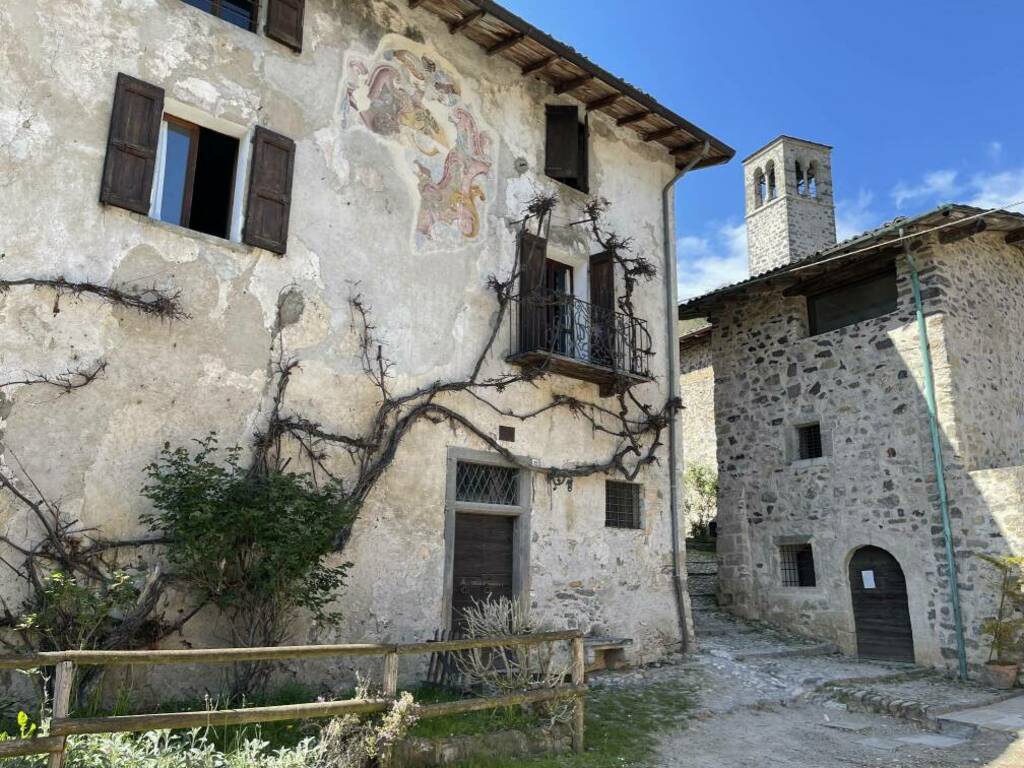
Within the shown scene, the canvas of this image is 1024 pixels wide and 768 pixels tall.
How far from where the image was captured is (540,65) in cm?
1043

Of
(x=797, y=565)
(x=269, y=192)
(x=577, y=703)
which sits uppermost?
(x=269, y=192)

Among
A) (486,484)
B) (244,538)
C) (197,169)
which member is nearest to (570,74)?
(197,169)

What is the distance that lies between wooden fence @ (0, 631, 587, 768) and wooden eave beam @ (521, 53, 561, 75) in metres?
7.20

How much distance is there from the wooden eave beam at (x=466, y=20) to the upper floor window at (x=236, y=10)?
95.9 inches

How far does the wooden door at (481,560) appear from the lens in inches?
350

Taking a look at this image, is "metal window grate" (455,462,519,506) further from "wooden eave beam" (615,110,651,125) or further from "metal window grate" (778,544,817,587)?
"metal window grate" (778,544,817,587)

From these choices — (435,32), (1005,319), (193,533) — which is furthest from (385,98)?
(1005,319)

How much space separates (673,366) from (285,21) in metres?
6.70

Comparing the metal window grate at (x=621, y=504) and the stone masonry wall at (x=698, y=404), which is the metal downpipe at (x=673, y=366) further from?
the stone masonry wall at (x=698, y=404)

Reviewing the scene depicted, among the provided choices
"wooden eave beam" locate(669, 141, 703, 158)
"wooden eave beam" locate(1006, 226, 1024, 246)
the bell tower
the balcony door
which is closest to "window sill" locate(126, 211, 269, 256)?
the balcony door

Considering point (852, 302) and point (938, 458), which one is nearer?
point (938, 458)

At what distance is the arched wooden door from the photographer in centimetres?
1117

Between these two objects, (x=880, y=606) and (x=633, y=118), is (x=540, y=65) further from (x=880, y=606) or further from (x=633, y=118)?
(x=880, y=606)

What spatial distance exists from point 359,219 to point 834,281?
8.00 m
